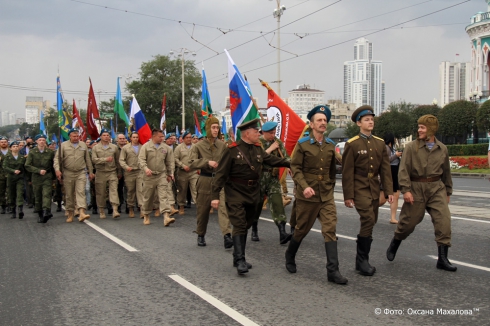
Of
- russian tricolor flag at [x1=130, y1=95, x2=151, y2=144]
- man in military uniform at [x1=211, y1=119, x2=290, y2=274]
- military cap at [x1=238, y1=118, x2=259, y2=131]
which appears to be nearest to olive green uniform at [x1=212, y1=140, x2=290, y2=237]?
man in military uniform at [x1=211, y1=119, x2=290, y2=274]

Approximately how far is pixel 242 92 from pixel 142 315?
5.92 meters

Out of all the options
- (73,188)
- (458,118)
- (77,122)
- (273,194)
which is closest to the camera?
(273,194)

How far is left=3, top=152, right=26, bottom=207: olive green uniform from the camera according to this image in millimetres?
13258

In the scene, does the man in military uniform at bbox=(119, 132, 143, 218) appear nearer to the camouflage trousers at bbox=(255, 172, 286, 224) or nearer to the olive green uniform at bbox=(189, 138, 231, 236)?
the olive green uniform at bbox=(189, 138, 231, 236)

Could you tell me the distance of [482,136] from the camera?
6378 centimetres

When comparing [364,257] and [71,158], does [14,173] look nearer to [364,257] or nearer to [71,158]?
[71,158]

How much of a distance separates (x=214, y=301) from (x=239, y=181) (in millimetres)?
1755

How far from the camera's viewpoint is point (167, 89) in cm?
7275

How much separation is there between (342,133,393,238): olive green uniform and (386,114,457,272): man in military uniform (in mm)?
464

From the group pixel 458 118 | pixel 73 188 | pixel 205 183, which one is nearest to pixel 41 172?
pixel 73 188

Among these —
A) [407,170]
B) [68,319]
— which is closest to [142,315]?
[68,319]

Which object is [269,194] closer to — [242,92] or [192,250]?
[192,250]

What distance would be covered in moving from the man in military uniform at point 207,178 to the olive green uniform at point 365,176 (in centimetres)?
198

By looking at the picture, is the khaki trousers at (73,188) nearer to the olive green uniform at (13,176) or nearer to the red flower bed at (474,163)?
the olive green uniform at (13,176)
